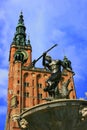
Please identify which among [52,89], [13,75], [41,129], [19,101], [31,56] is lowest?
[41,129]

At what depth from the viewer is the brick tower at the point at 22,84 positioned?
178 ft

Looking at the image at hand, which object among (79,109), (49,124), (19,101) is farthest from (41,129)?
(19,101)

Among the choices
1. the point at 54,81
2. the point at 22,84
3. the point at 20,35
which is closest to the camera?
the point at 54,81

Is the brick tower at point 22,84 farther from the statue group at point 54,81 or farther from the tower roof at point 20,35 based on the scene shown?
the statue group at point 54,81

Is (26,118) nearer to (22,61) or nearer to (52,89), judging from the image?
(52,89)

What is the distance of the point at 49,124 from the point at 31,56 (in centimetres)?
5946

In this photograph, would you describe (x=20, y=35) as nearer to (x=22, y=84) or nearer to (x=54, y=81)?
(x=22, y=84)

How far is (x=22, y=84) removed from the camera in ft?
189

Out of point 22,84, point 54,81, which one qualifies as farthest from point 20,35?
point 54,81

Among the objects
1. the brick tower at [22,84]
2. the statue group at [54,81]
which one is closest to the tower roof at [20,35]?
the brick tower at [22,84]

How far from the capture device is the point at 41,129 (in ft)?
34.7

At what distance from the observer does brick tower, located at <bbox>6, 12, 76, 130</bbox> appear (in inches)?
2136

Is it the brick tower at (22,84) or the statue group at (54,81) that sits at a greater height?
the brick tower at (22,84)

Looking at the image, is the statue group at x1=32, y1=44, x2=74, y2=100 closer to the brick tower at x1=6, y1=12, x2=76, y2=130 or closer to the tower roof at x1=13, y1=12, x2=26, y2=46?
the brick tower at x1=6, y1=12, x2=76, y2=130
